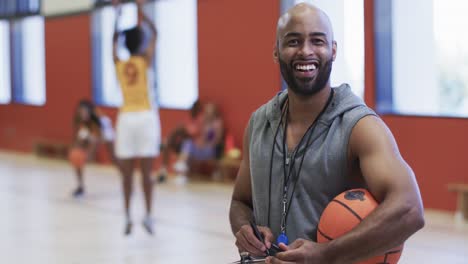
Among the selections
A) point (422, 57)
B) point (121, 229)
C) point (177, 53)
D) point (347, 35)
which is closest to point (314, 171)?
point (347, 35)

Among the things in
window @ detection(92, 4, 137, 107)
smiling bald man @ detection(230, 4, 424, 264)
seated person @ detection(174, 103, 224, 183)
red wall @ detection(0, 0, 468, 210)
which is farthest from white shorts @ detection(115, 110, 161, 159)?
window @ detection(92, 4, 137, 107)

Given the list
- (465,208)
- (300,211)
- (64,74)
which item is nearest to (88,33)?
(64,74)

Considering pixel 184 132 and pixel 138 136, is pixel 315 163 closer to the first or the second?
pixel 138 136

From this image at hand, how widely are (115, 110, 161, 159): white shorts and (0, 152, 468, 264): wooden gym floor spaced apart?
701 millimetres

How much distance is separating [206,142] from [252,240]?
7392 mm

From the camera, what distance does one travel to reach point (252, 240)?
2.00 m

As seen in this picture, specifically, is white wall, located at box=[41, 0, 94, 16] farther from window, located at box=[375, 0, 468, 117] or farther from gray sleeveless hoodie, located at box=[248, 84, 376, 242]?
gray sleeveless hoodie, located at box=[248, 84, 376, 242]

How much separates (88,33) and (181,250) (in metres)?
7.04

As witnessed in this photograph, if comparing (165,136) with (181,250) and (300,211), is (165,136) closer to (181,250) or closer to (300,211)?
(181,250)

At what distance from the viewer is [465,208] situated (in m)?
6.68

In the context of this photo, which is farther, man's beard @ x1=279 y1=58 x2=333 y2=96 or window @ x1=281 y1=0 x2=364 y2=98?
window @ x1=281 y1=0 x2=364 y2=98

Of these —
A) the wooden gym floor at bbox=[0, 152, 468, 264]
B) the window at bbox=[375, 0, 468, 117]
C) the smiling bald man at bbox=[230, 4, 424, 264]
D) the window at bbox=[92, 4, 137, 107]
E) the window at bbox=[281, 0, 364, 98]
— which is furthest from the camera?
the window at bbox=[92, 4, 137, 107]

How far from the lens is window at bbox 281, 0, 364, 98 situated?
3.99 meters

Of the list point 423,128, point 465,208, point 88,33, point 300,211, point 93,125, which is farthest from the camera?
point 88,33
